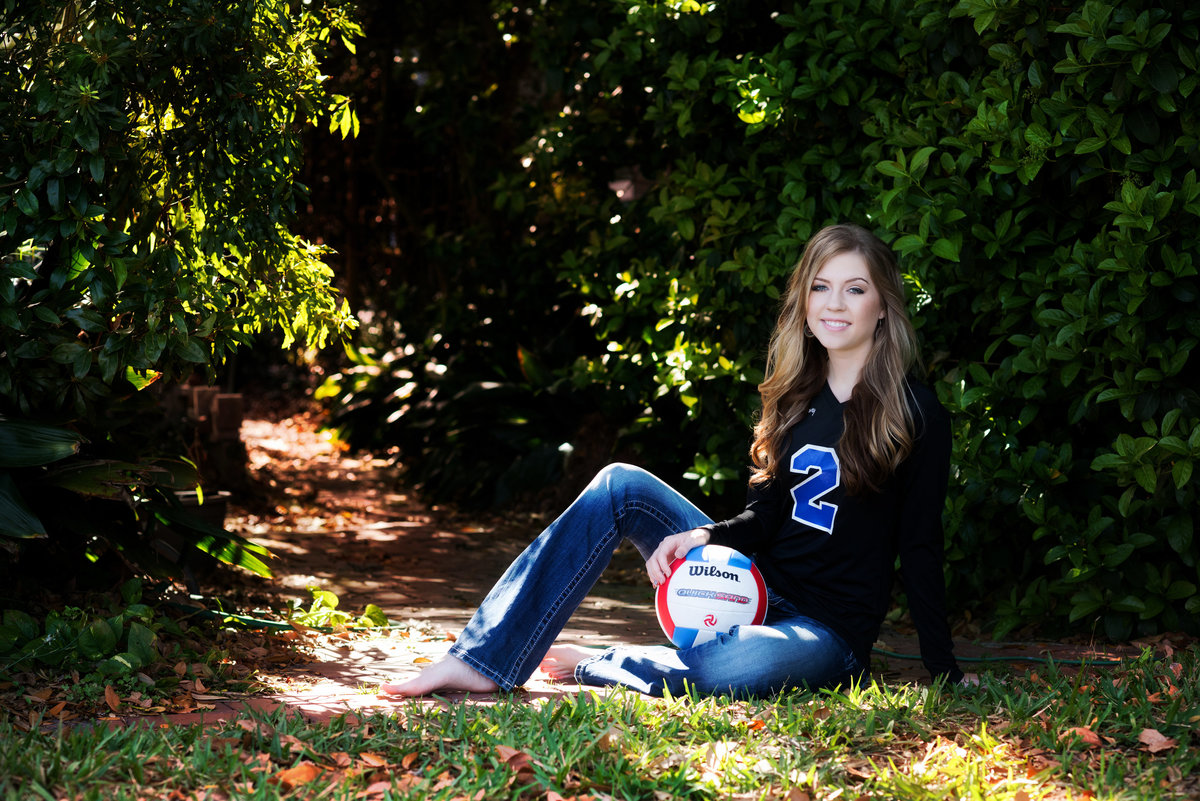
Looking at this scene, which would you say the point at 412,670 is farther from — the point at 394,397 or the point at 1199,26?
the point at 394,397

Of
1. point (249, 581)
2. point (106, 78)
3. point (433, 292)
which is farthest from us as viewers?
point (433, 292)

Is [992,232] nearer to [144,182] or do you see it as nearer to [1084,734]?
[1084,734]

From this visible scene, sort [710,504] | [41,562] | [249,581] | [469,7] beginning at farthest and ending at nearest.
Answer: [469,7] < [710,504] < [249,581] < [41,562]

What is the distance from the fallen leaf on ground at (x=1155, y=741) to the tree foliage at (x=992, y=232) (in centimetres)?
117

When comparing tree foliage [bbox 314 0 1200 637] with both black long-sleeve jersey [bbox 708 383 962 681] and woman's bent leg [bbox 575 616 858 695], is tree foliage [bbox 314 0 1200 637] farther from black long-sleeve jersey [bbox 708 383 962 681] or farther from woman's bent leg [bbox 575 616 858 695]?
woman's bent leg [bbox 575 616 858 695]

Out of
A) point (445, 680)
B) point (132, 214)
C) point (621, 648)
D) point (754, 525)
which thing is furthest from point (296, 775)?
point (132, 214)

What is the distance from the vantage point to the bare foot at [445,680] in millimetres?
3184

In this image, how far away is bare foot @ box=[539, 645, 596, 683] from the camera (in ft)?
11.3

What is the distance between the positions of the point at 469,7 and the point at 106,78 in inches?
257

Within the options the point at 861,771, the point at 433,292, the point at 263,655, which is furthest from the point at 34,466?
the point at 433,292

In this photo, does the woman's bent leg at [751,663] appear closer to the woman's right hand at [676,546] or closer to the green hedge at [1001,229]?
the woman's right hand at [676,546]

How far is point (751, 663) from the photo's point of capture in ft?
10.2

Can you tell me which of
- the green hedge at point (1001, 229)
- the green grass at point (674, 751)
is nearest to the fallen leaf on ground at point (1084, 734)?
the green grass at point (674, 751)

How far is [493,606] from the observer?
3283 mm
